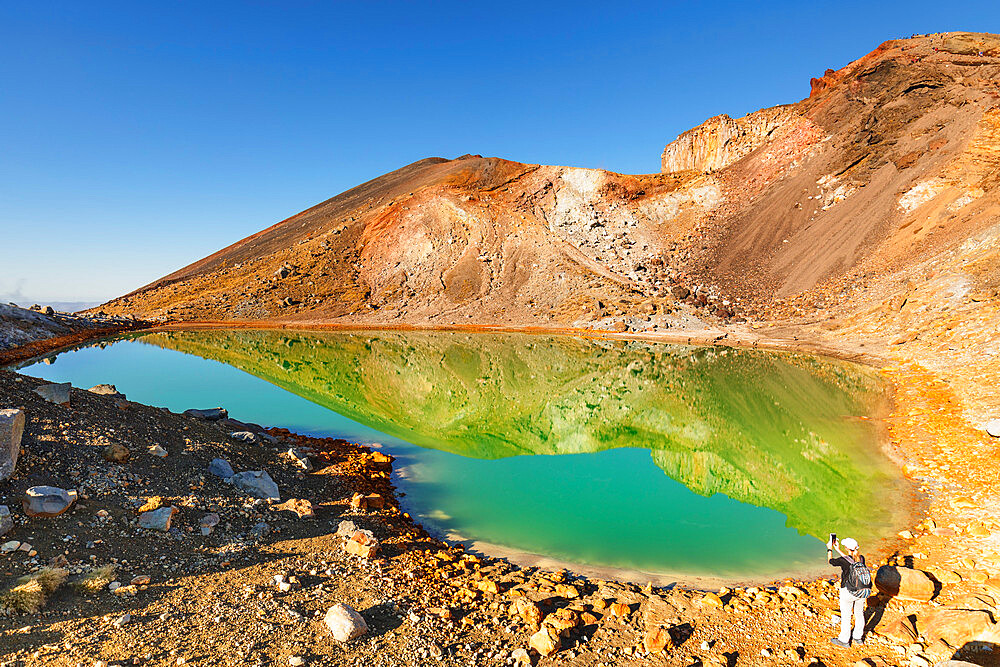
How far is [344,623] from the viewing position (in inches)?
204

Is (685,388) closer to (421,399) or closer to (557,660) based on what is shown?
(421,399)

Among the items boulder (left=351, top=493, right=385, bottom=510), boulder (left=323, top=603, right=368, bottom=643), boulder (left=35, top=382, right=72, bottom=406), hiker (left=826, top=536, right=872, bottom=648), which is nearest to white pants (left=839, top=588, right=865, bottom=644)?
hiker (left=826, top=536, right=872, bottom=648)

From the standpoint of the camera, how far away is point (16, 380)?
973 cm

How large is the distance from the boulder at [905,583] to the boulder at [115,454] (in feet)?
39.1

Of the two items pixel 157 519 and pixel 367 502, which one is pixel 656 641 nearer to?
pixel 367 502

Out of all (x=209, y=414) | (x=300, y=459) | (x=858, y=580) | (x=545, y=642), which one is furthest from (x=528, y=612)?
(x=209, y=414)

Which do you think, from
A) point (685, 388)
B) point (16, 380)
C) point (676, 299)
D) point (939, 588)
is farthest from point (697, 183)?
point (16, 380)

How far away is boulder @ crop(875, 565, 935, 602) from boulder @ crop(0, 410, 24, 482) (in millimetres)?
12153

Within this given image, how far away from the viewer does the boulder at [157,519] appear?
22.6ft

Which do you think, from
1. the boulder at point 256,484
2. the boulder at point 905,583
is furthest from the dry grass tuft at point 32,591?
the boulder at point 905,583

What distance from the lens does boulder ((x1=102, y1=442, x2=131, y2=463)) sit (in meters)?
8.16

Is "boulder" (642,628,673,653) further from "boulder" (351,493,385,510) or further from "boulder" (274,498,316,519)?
"boulder" (274,498,316,519)

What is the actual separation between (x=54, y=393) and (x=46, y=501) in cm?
401

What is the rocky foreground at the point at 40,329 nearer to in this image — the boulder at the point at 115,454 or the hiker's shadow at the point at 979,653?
the boulder at the point at 115,454
